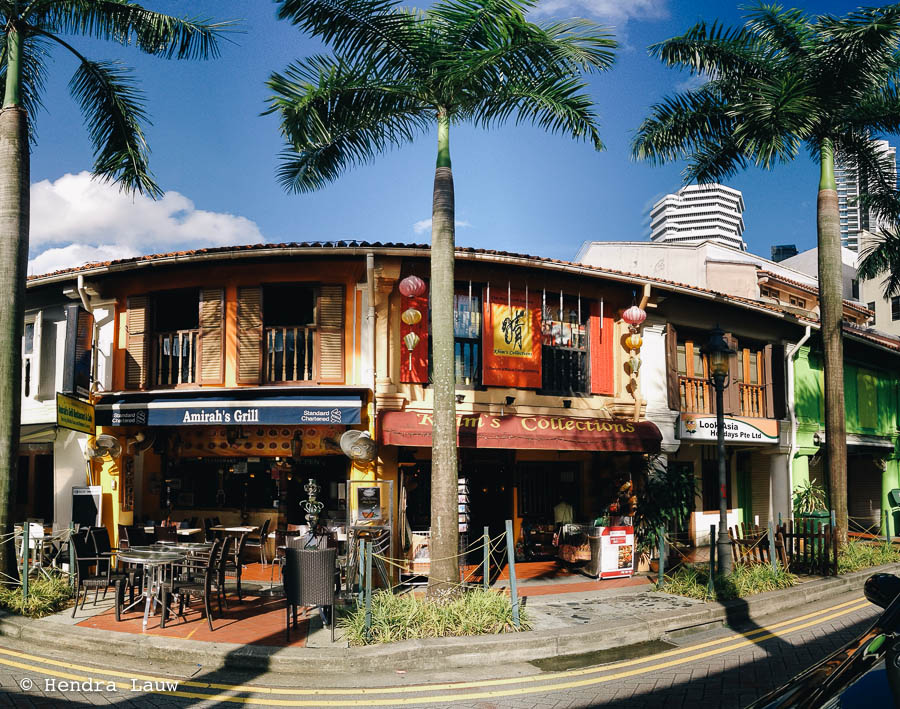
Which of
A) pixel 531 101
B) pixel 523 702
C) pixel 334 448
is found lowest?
pixel 523 702

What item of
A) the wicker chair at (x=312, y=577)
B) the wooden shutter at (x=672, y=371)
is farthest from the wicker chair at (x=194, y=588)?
the wooden shutter at (x=672, y=371)

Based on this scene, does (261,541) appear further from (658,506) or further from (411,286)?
(658,506)

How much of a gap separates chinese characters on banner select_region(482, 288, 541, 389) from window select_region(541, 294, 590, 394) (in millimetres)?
348

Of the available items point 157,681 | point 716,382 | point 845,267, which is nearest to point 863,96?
point 716,382

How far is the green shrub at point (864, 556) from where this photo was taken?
13.8 metres

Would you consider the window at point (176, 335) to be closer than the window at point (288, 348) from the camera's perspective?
No

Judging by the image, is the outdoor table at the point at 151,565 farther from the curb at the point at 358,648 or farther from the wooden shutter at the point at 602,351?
the wooden shutter at the point at 602,351

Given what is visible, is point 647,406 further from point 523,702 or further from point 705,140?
point 523,702

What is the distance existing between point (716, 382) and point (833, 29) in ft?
25.1

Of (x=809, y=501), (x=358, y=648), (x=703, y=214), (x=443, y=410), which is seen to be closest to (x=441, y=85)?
(x=443, y=410)

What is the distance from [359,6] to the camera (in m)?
10.6

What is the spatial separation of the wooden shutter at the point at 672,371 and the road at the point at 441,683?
763 centimetres

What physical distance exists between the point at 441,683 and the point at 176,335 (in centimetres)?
954

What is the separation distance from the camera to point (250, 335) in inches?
533
